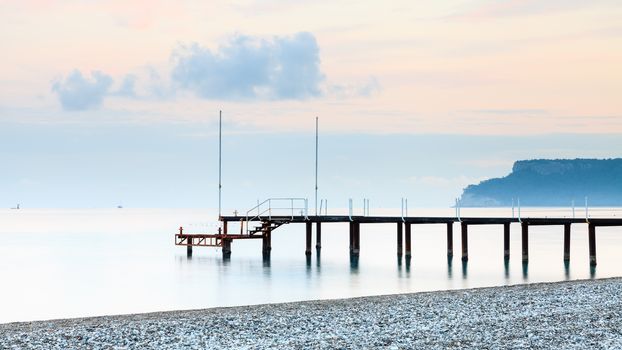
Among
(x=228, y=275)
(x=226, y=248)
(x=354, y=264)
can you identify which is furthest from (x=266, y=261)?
(x=228, y=275)

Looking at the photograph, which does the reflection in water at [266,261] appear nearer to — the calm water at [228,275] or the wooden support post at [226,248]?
the calm water at [228,275]

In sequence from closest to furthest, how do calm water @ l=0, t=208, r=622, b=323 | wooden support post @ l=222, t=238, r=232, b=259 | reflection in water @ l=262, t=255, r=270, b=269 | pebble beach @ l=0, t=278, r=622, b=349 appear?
pebble beach @ l=0, t=278, r=622, b=349 < calm water @ l=0, t=208, r=622, b=323 < reflection in water @ l=262, t=255, r=270, b=269 < wooden support post @ l=222, t=238, r=232, b=259

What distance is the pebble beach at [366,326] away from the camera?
55.4ft

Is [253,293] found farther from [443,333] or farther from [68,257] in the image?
[68,257]

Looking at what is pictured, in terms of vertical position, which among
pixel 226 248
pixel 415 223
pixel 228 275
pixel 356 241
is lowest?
pixel 228 275

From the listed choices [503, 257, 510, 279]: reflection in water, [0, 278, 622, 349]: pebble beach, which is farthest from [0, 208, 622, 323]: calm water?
[0, 278, 622, 349]: pebble beach

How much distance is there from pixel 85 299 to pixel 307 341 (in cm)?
2480

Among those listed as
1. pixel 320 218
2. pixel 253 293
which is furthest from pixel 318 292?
pixel 320 218

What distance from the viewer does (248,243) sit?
82375mm

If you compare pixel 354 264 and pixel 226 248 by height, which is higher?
pixel 226 248

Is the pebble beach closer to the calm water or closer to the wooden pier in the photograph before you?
the calm water

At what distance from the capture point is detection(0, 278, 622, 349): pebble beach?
16.9m

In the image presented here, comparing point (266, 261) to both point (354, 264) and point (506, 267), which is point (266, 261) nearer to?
point (354, 264)

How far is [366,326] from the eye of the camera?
19078 millimetres
